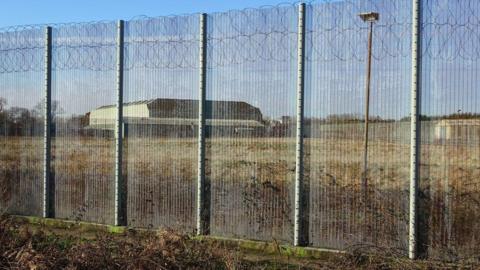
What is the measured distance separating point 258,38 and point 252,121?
1091 mm

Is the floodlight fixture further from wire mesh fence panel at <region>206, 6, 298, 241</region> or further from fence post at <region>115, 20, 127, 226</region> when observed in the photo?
fence post at <region>115, 20, 127, 226</region>

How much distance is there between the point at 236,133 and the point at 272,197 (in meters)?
0.98

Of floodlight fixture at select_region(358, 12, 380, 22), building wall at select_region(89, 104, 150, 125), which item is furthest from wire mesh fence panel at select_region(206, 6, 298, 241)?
building wall at select_region(89, 104, 150, 125)

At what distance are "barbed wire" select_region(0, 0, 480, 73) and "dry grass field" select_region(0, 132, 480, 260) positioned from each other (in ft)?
3.60

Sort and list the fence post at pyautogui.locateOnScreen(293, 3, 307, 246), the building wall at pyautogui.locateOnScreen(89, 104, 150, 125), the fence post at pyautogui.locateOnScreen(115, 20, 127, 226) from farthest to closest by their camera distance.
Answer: the fence post at pyautogui.locateOnScreen(115, 20, 127, 226)
the building wall at pyautogui.locateOnScreen(89, 104, 150, 125)
the fence post at pyautogui.locateOnScreen(293, 3, 307, 246)

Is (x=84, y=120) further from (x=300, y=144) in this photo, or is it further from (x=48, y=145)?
(x=300, y=144)

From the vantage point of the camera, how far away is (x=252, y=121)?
8922 millimetres

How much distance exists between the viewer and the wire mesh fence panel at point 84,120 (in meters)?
10.2

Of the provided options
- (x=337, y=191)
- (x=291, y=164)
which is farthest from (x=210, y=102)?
(x=337, y=191)

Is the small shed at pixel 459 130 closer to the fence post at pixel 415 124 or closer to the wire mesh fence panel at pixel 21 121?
the fence post at pixel 415 124

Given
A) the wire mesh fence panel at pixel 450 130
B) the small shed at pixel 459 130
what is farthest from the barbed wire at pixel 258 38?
the small shed at pixel 459 130

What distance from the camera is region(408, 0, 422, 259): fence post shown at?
306 inches

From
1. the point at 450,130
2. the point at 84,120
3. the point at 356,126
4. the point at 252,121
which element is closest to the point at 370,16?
the point at 356,126

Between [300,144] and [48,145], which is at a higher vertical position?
[300,144]
